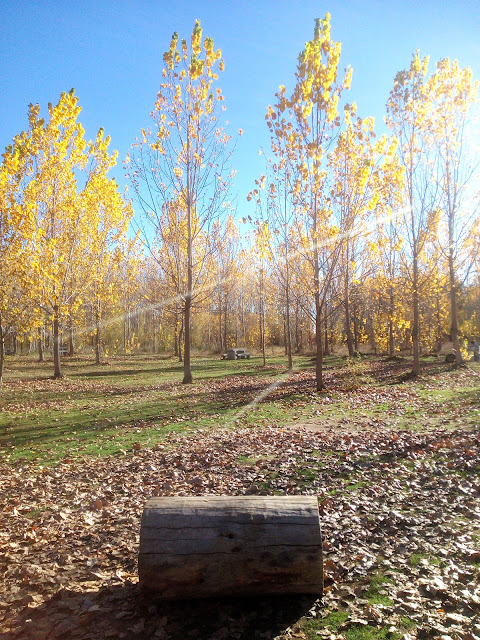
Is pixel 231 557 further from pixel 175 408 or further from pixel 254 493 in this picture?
pixel 175 408

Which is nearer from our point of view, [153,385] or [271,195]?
[271,195]

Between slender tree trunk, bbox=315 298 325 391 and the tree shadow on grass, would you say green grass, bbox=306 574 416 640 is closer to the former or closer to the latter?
the tree shadow on grass

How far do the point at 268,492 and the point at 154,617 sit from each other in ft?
8.08

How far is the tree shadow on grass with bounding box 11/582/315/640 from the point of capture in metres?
2.97

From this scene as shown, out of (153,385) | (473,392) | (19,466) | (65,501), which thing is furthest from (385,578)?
(153,385)

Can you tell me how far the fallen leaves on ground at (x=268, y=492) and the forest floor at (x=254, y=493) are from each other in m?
0.02

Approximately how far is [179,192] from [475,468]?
13.6 metres

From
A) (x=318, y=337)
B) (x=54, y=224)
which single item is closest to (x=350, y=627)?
(x=318, y=337)

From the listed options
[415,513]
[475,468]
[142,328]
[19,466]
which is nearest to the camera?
[415,513]

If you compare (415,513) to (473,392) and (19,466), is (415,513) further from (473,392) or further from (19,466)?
(473,392)

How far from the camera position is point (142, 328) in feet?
158

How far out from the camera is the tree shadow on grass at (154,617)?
297 centimetres

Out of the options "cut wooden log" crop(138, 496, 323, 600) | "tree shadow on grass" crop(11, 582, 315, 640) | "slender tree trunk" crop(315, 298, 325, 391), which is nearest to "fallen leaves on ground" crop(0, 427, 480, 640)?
"tree shadow on grass" crop(11, 582, 315, 640)

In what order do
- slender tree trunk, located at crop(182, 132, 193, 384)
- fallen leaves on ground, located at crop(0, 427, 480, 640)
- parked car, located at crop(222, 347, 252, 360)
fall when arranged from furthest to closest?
parked car, located at crop(222, 347, 252, 360) < slender tree trunk, located at crop(182, 132, 193, 384) < fallen leaves on ground, located at crop(0, 427, 480, 640)
